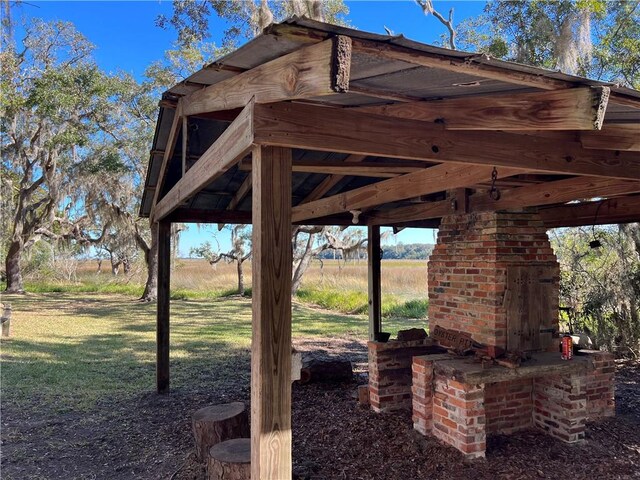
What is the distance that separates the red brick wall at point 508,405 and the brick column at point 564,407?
134mm

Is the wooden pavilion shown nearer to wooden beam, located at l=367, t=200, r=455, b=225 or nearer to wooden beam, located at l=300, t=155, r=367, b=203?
wooden beam, located at l=367, t=200, r=455, b=225

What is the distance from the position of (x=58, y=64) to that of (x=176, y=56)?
323cm

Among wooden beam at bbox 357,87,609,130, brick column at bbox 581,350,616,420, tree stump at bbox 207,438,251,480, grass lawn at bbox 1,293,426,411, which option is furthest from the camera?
grass lawn at bbox 1,293,426,411

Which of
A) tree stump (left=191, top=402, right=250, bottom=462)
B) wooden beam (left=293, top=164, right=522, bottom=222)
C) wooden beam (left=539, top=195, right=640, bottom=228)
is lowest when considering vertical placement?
tree stump (left=191, top=402, right=250, bottom=462)

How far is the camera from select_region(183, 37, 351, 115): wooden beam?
1420 mm

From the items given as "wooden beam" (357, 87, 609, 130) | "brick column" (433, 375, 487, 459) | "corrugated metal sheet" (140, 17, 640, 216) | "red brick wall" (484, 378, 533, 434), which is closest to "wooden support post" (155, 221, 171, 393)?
"corrugated metal sheet" (140, 17, 640, 216)

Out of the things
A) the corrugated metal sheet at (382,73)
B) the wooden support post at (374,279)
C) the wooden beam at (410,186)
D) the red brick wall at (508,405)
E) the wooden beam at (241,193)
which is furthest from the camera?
the wooden support post at (374,279)

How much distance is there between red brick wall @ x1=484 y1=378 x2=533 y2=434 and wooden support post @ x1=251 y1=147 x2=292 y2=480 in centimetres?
259

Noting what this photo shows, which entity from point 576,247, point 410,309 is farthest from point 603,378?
point 410,309

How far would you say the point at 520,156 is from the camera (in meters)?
2.41

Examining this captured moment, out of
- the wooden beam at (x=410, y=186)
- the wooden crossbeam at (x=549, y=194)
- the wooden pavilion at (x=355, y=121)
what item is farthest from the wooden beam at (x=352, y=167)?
the wooden crossbeam at (x=549, y=194)

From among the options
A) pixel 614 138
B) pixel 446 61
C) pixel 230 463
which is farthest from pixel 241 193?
pixel 446 61

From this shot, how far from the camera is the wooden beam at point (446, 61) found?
4.65 ft

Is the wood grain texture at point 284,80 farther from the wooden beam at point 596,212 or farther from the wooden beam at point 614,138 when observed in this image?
the wooden beam at point 596,212
